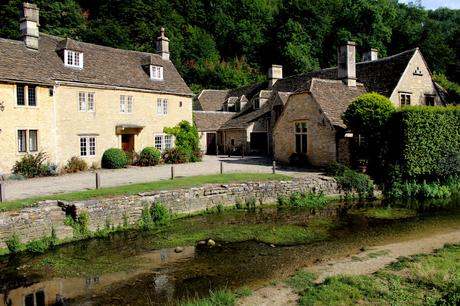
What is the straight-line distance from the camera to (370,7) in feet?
188

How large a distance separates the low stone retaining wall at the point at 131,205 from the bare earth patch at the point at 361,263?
8.42 metres

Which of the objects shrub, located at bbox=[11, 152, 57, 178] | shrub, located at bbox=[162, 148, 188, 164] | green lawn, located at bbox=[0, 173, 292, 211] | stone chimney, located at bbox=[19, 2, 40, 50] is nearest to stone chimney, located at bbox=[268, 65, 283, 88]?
shrub, located at bbox=[162, 148, 188, 164]

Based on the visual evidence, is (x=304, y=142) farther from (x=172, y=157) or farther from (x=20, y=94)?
(x=20, y=94)

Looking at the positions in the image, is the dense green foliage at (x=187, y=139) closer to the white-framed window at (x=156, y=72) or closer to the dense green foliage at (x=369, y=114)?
the white-framed window at (x=156, y=72)

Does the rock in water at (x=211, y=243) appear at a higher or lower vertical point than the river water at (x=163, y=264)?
higher

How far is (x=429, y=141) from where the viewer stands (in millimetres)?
23438

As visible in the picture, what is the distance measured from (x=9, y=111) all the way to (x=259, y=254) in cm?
1961

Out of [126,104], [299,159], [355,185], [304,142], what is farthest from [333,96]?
[126,104]

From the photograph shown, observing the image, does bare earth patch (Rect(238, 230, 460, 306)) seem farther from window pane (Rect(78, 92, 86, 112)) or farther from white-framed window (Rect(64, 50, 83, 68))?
white-framed window (Rect(64, 50, 83, 68))

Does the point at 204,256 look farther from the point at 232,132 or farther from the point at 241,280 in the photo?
the point at 232,132

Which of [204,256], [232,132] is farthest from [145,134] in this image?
[204,256]

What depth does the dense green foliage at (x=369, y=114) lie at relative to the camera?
2358cm

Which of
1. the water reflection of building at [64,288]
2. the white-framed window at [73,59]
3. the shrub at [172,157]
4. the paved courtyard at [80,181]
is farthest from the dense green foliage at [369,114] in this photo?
the white-framed window at [73,59]

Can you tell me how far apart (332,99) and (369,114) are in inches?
193
